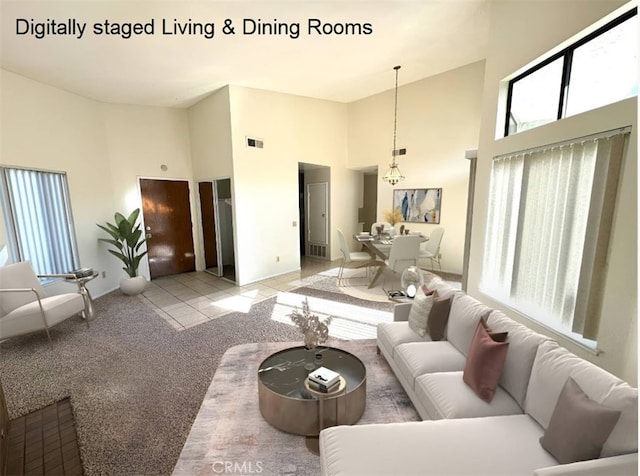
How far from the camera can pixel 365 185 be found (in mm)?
7996

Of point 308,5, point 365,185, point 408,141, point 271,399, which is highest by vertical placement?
point 308,5

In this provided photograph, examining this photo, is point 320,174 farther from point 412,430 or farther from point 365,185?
point 412,430

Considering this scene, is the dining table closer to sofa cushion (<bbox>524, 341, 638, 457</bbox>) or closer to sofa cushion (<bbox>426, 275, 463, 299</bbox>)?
sofa cushion (<bbox>426, 275, 463, 299</bbox>)

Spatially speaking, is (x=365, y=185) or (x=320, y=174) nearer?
(x=320, y=174)

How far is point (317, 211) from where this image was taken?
23.4 feet

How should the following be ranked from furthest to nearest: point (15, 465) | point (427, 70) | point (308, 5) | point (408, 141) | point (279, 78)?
point (408, 141) → point (427, 70) → point (279, 78) → point (308, 5) → point (15, 465)

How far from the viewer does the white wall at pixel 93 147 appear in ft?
11.9

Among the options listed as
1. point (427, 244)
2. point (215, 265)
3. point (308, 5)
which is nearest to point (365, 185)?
point (427, 244)

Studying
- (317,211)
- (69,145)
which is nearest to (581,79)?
(317,211)

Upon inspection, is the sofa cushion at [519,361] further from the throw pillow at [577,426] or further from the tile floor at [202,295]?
the tile floor at [202,295]

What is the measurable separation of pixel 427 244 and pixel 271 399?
175 inches

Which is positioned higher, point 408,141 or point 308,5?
point 308,5

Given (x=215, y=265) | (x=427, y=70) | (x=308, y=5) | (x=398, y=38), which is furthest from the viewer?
(x=215, y=265)

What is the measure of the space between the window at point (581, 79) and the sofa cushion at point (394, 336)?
2.24 meters
